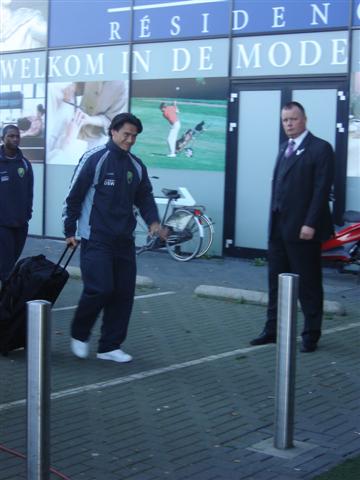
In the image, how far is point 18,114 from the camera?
52.5ft

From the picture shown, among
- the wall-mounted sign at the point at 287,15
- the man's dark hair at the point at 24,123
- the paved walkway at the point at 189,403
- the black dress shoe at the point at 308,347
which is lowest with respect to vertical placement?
the paved walkway at the point at 189,403

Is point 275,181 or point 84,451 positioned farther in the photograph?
point 275,181

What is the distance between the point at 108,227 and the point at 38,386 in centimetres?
305

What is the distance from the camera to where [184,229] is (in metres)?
13.1

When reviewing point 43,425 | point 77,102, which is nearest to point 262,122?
point 77,102

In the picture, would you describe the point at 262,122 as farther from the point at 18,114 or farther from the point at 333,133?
the point at 18,114

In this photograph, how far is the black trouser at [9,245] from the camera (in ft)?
27.0

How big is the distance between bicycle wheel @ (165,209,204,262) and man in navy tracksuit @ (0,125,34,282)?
4743 mm

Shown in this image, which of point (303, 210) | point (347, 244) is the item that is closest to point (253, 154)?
point (347, 244)

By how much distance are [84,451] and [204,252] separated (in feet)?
27.0

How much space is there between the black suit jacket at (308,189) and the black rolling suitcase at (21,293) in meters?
1.87

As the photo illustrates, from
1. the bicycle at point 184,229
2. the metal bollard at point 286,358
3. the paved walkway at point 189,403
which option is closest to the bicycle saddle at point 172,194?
the bicycle at point 184,229

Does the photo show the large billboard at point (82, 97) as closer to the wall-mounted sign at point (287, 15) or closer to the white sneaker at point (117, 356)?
the wall-mounted sign at point (287, 15)

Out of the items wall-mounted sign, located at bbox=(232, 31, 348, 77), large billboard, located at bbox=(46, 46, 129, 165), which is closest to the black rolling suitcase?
wall-mounted sign, located at bbox=(232, 31, 348, 77)
